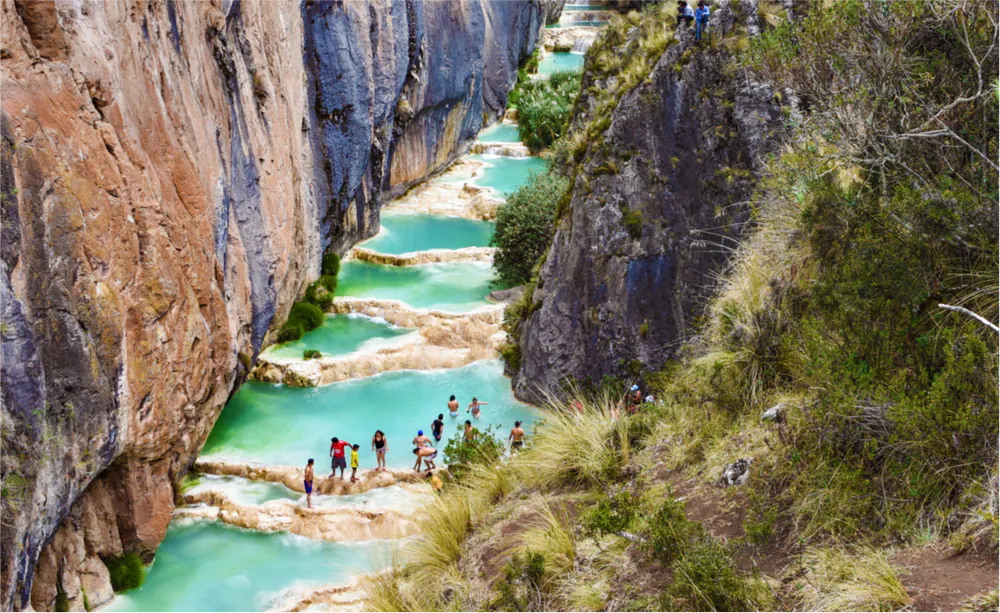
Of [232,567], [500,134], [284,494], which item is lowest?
[232,567]

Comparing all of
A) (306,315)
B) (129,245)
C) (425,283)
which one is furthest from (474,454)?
(425,283)

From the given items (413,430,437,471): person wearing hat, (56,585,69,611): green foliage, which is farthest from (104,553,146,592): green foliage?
(413,430,437,471): person wearing hat

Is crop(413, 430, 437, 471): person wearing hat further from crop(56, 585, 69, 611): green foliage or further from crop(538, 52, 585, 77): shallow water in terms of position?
crop(538, 52, 585, 77): shallow water

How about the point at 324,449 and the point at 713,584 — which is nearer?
the point at 713,584

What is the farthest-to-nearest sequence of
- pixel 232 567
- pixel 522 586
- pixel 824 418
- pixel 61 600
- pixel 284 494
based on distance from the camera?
pixel 284 494
pixel 232 567
pixel 61 600
pixel 522 586
pixel 824 418

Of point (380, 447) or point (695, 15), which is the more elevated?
point (695, 15)

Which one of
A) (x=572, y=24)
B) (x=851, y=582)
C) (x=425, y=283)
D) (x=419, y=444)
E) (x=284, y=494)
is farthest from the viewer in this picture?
(x=572, y=24)

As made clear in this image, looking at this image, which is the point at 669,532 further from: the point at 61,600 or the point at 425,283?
the point at 425,283
